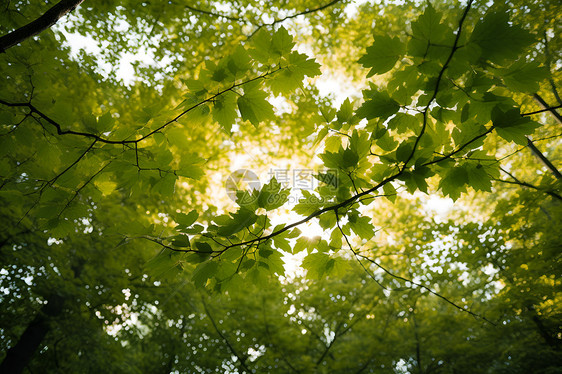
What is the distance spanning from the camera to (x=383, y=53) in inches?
37.8

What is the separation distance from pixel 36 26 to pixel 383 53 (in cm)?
131

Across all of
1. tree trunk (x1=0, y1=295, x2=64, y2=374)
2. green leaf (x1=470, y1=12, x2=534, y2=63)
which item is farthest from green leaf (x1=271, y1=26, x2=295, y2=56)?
tree trunk (x1=0, y1=295, x2=64, y2=374)

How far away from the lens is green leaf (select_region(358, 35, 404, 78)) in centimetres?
95

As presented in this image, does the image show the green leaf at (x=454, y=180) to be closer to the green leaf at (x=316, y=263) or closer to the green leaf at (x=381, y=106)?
the green leaf at (x=381, y=106)

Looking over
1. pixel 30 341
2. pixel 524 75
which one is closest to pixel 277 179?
pixel 524 75

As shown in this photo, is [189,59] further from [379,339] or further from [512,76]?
[379,339]

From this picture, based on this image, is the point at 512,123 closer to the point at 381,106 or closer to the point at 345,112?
the point at 381,106

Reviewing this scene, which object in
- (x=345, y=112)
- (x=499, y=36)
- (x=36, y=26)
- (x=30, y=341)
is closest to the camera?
(x=499, y=36)

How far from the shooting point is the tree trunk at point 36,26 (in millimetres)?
1007

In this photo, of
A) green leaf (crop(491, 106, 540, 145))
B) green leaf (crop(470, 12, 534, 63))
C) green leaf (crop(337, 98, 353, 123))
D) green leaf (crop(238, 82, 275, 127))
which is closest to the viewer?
green leaf (crop(470, 12, 534, 63))

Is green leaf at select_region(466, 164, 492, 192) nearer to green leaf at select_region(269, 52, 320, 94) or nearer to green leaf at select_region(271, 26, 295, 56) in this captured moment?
green leaf at select_region(269, 52, 320, 94)

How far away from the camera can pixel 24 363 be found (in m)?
5.68

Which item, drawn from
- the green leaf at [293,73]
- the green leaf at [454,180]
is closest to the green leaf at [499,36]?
the green leaf at [454,180]

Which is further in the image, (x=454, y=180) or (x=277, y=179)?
(x=277, y=179)
